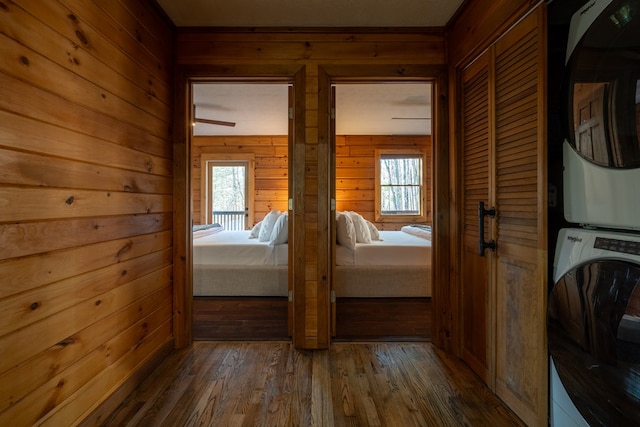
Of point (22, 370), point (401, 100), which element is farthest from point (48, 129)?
point (401, 100)

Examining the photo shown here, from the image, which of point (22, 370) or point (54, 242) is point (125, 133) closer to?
point (54, 242)

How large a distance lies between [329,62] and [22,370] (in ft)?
7.18

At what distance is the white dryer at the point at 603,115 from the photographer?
83 cm

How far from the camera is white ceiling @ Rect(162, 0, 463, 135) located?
74.0 inches

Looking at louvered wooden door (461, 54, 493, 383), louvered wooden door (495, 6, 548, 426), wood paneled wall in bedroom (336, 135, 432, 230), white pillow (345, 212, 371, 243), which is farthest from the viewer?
wood paneled wall in bedroom (336, 135, 432, 230)

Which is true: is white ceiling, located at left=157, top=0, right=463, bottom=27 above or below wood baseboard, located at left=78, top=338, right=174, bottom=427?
above

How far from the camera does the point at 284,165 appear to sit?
6.12 metres

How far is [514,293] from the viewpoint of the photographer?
1469 mm

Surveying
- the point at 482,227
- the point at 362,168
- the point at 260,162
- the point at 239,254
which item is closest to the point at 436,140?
the point at 482,227

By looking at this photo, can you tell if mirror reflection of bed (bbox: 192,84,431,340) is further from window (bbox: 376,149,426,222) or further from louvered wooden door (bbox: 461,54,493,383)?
window (bbox: 376,149,426,222)

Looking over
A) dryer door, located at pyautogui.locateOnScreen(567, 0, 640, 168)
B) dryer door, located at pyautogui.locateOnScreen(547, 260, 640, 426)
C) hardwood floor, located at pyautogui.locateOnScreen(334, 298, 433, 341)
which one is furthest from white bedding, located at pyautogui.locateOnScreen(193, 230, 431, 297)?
dryer door, located at pyautogui.locateOnScreen(567, 0, 640, 168)

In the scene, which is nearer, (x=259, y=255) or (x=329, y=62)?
(x=329, y=62)

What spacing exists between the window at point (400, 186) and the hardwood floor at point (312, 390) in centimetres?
414

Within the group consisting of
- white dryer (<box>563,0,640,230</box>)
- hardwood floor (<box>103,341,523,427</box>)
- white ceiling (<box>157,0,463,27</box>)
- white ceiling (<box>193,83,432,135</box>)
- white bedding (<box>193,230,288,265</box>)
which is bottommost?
hardwood floor (<box>103,341,523,427</box>)
